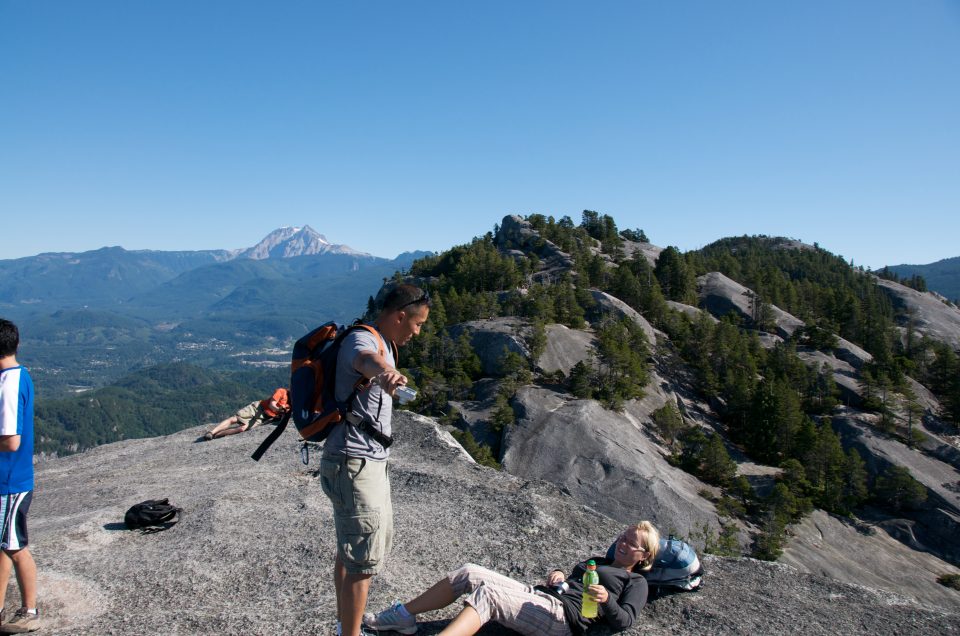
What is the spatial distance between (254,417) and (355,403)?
43.0ft

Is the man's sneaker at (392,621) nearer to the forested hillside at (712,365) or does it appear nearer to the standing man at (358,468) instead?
the standing man at (358,468)

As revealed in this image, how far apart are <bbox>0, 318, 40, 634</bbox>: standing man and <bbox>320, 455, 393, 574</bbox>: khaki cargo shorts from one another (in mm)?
3165

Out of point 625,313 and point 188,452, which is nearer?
point 188,452

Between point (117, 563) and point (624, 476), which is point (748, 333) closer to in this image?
point (624, 476)

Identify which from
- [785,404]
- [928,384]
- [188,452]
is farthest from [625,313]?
[188,452]

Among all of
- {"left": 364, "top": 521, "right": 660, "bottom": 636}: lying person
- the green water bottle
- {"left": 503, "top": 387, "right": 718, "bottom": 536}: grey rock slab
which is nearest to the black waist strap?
{"left": 364, "top": 521, "right": 660, "bottom": 636}: lying person

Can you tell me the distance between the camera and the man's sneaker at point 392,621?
537 centimetres

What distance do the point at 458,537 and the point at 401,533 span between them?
91 centimetres

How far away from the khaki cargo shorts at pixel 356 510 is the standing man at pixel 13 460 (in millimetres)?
3165

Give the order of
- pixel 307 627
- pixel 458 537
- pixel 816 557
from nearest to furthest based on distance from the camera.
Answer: pixel 307 627 → pixel 458 537 → pixel 816 557

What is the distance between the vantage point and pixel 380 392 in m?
4.53

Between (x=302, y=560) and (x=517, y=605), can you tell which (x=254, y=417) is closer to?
(x=302, y=560)

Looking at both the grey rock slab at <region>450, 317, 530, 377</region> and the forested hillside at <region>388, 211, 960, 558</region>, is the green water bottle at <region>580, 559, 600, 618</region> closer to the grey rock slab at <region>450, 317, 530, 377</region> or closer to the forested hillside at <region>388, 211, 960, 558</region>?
the forested hillside at <region>388, 211, 960, 558</region>

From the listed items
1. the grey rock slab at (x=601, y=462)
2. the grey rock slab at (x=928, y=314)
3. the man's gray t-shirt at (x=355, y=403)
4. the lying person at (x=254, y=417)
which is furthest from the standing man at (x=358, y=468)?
the grey rock slab at (x=928, y=314)
